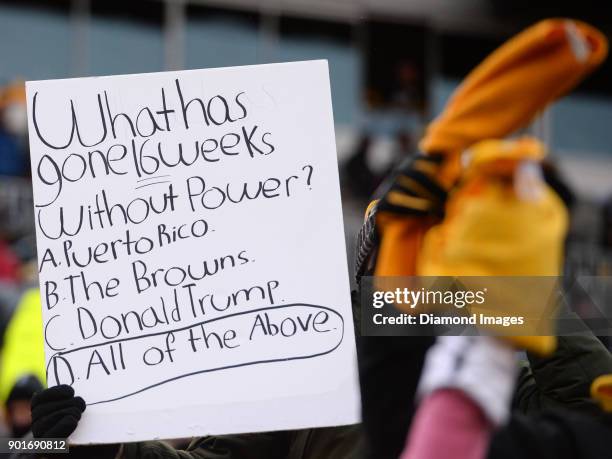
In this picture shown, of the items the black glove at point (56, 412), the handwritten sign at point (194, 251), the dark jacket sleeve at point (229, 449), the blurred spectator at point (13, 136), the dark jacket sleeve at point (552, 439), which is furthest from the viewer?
the blurred spectator at point (13, 136)

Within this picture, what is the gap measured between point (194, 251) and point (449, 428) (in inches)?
47.0

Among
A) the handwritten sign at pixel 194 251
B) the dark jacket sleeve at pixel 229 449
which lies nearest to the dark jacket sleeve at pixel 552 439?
the handwritten sign at pixel 194 251

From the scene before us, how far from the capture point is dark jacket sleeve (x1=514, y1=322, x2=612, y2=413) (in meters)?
2.49

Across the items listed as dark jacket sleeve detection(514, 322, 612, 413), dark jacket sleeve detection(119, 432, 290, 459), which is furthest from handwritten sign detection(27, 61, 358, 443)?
dark jacket sleeve detection(514, 322, 612, 413)

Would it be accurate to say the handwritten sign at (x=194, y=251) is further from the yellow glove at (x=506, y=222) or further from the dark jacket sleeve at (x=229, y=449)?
the yellow glove at (x=506, y=222)

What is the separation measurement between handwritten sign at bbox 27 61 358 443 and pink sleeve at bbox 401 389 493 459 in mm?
965

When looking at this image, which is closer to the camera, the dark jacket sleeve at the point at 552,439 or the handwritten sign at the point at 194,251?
the dark jacket sleeve at the point at 552,439

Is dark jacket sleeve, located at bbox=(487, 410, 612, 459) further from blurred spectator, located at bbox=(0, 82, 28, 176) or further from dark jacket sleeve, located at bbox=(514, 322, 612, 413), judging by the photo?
blurred spectator, located at bbox=(0, 82, 28, 176)

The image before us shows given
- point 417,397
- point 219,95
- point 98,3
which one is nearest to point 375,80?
point 98,3

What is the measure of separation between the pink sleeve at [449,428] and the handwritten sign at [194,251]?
96cm

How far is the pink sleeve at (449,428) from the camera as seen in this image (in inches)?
62.1

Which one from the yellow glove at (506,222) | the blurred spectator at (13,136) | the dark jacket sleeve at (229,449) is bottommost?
the dark jacket sleeve at (229,449)

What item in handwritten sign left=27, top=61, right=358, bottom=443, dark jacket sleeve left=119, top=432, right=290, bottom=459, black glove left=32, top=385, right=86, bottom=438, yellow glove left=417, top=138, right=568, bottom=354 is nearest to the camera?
yellow glove left=417, top=138, right=568, bottom=354

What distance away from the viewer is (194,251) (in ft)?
8.68
